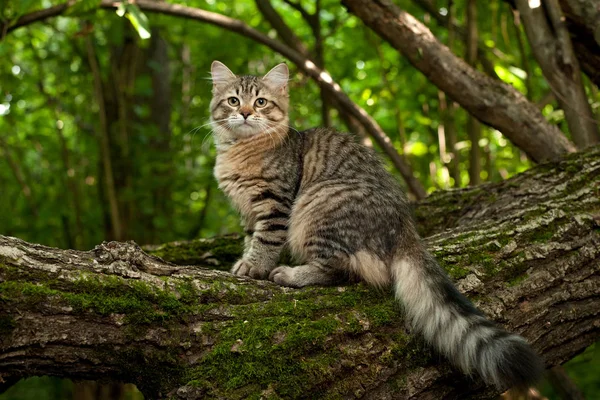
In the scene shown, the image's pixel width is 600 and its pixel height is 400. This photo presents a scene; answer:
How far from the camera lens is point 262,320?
2.45m

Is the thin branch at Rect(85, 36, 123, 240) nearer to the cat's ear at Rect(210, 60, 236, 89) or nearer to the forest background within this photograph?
the forest background

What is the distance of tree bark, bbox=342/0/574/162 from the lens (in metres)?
4.19

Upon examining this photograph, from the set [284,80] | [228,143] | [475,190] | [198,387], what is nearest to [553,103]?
[475,190]

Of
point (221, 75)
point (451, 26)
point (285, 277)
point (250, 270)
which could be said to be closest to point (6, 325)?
point (285, 277)

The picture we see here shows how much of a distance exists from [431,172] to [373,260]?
352cm

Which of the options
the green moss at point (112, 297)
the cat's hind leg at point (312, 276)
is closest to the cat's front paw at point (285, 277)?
the cat's hind leg at point (312, 276)

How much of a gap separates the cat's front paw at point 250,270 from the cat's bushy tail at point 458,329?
82 centimetres

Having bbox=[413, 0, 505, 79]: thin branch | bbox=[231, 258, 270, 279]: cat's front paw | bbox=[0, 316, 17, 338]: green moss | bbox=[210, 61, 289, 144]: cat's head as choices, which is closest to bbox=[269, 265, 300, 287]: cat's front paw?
bbox=[231, 258, 270, 279]: cat's front paw

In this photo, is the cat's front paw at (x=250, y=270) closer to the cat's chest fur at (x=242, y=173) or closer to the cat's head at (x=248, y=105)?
the cat's chest fur at (x=242, y=173)

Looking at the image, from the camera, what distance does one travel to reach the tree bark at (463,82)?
4.19 metres

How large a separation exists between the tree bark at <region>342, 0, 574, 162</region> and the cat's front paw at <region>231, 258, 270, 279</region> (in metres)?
1.94

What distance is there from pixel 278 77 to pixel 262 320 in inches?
91.4

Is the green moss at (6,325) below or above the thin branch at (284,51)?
below

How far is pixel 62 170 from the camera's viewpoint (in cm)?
652
